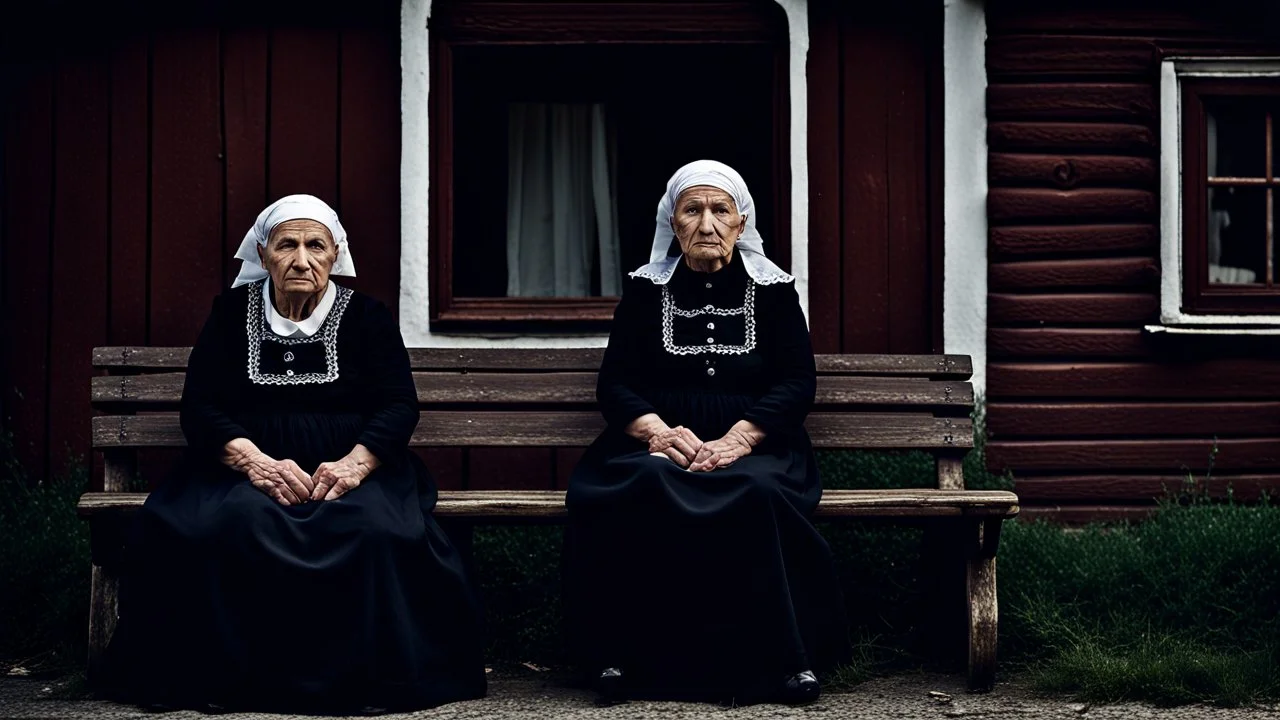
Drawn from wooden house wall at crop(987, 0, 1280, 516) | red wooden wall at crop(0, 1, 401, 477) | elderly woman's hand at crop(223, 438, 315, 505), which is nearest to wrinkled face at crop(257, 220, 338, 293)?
elderly woman's hand at crop(223, 438, 315, 505)

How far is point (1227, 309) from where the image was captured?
6.22 m

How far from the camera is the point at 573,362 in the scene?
5.12 meters

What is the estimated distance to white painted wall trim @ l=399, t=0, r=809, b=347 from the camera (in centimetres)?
615

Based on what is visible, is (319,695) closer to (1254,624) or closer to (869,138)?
(1254,624)

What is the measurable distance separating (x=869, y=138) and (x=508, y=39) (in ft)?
5.10

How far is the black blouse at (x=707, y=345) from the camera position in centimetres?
464

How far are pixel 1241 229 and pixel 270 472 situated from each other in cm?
428

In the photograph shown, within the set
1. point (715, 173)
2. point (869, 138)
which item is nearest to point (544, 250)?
point (869, 138)

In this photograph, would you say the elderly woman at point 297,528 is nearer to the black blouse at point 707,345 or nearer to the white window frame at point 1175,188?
the black blouse at point 707,345

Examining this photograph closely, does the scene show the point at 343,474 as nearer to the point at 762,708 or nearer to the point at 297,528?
the point at 297,528

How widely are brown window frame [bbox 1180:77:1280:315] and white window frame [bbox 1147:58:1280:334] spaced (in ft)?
0.11

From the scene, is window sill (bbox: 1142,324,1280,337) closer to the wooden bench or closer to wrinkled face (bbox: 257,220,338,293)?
the wooden bench

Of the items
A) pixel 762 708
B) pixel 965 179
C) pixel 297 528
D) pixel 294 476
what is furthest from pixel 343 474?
pixel 965 179

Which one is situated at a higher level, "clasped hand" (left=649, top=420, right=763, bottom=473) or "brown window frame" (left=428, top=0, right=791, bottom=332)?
"brown window frame" (left=428, top=0, right=791, bottom=332)
